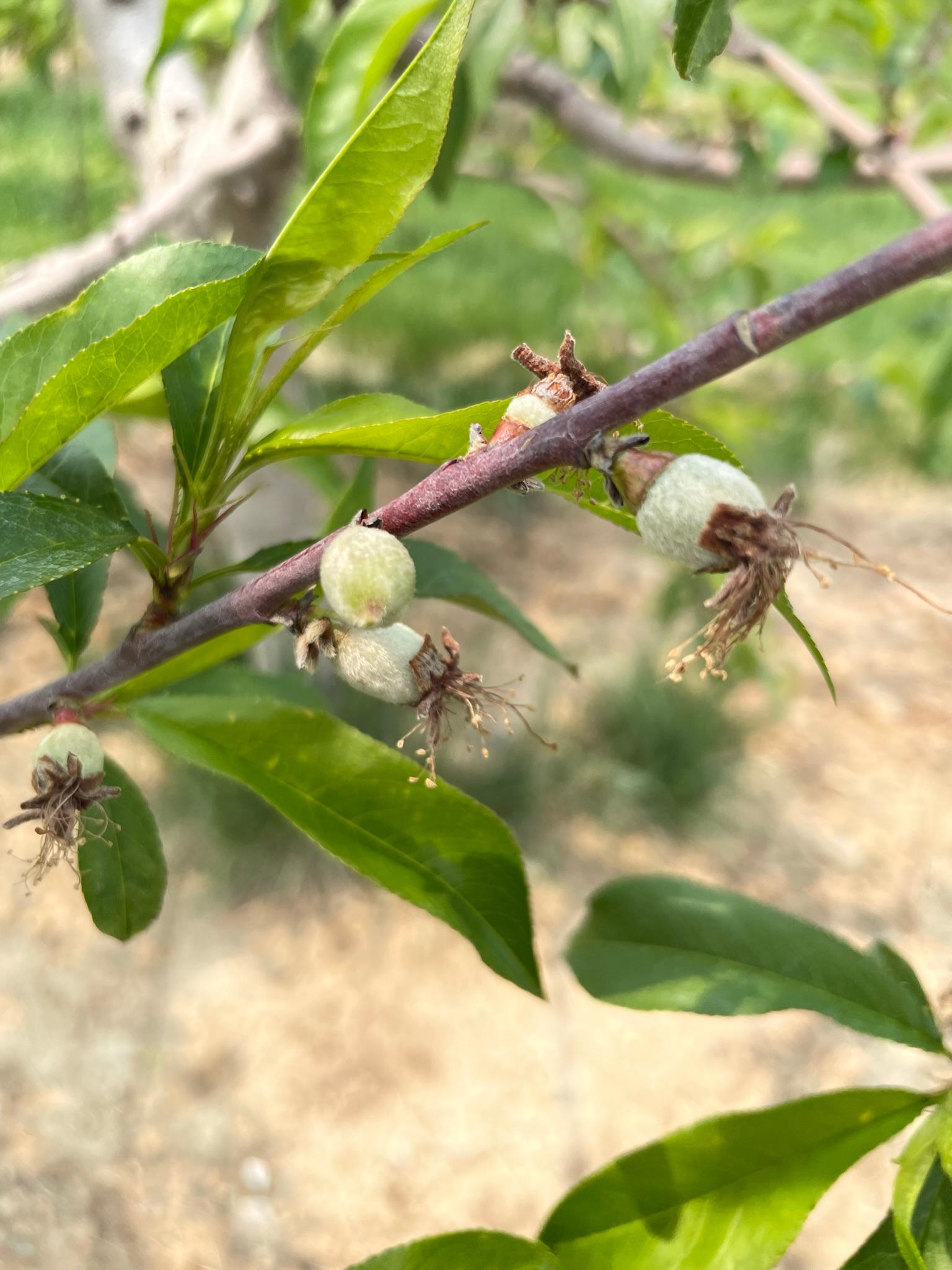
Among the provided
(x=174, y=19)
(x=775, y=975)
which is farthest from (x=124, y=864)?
(x=174, y=19)

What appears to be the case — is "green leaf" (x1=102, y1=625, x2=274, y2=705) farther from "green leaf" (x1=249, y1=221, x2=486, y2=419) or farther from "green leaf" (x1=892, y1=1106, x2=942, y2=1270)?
"green leaf" (x1=892, y1=1106, x2=942, y2=1270)

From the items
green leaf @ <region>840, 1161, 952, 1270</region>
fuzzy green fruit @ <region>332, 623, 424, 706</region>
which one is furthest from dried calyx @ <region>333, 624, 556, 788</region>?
green leaf @ <region>840, 1161, 952, 1270</region>

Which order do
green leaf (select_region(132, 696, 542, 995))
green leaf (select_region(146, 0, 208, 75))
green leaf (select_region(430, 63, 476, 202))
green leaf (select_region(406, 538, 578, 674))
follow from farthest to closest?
green leaf (select_region(430, 63, 476, 202)), green leaf (select_region(146, 0, 208, 75)), green leaf (select_region(406, 538, 578, 674)), green leaf (select_region(132, 696, 542, 995))

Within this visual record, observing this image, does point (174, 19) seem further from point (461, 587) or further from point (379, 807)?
point (379, 807)

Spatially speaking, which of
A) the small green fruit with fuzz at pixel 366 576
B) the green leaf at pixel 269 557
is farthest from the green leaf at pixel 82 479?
the small green fruit with fuzz at pixel 366 576

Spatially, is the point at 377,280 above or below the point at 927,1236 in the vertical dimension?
above

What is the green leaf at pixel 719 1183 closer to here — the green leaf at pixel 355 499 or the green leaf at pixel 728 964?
the green leaf at pixel 728 964
